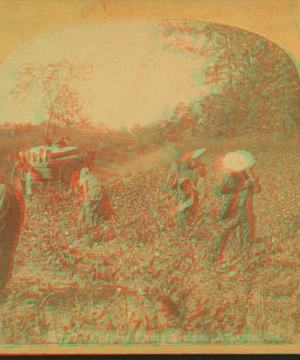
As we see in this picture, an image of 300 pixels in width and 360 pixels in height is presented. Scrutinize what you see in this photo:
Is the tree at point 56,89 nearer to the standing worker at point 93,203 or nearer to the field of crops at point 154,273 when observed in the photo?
the standing worker at point 93,203

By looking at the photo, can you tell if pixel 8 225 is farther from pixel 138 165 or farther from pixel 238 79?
pixel 238 79

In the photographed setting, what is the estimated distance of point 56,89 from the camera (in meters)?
5.27

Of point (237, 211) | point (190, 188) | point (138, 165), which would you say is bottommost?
point (237, 211)

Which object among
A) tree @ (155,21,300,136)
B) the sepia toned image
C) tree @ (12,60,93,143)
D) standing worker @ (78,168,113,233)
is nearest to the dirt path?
the sepia toned image

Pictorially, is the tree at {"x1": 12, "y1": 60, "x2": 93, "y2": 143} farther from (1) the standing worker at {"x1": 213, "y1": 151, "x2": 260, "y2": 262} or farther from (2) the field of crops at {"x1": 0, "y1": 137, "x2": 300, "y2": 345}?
(1) the standing worker at {"x1": 213, "y1": 151, "x2": 260, "y2": 262}

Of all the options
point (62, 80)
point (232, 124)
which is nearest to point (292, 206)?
point (232, 124)

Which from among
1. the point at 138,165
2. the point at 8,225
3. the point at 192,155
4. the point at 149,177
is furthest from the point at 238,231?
the point at 8,225

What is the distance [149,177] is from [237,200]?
3.17ft

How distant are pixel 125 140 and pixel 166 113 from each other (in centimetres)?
54

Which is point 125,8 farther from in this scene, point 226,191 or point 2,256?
point 2,256

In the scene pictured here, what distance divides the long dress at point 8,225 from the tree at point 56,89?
0.75m

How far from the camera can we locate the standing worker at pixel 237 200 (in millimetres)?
4922

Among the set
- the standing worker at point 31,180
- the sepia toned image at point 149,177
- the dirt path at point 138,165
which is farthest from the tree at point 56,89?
the dirt path at point 138,165

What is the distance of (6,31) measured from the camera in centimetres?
541
